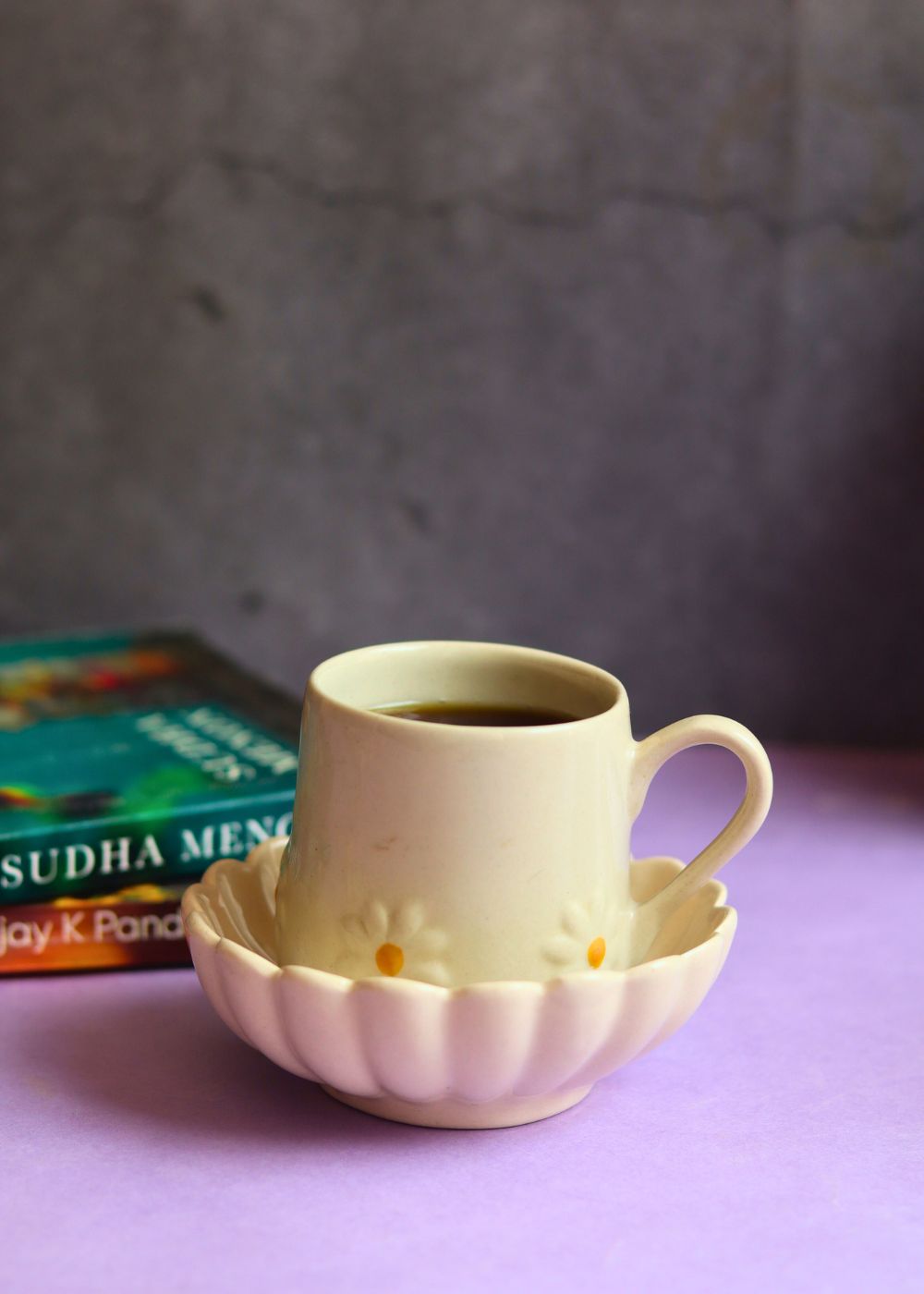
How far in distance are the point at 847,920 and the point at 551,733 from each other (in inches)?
13.1

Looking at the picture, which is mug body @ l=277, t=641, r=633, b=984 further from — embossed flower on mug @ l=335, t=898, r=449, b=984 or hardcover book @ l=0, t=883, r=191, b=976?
hardcover book @ l=0, t=883, r=191, b=976

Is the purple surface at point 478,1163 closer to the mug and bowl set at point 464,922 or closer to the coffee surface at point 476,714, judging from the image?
the mug and bowl set at point 464,922

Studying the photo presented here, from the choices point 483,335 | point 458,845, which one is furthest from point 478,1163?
point 483,335

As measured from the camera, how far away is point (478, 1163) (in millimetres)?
540

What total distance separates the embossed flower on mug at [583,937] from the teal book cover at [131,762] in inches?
8.7

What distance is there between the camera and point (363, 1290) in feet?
1.53

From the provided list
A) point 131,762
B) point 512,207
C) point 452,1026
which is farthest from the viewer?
point 512,207

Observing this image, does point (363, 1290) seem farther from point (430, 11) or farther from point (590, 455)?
point (430, 11)

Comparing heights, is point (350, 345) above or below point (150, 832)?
above

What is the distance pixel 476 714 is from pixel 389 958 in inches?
4.8

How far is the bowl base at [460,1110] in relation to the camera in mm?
547

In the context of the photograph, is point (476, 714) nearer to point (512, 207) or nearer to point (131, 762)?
point (131, 762)

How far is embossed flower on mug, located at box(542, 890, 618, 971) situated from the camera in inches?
21.2

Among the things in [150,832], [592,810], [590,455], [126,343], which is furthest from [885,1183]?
[126,343]
